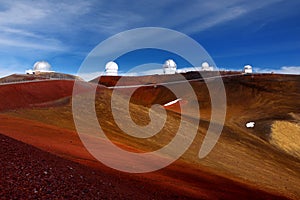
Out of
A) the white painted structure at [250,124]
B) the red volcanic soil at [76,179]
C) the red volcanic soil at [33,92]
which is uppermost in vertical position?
the red volcanic soil at [33,92]

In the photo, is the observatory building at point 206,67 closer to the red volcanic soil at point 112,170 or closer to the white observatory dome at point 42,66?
the red volcanic soil at point 112,170

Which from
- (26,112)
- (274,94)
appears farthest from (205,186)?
(274,94)

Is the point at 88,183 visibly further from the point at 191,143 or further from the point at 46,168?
the point at 191,143

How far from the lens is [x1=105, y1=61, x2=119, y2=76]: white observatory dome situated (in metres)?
107

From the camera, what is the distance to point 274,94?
76562 millimetres

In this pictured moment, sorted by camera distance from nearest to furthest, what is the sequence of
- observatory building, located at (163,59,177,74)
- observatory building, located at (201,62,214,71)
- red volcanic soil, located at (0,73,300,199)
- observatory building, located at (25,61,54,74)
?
1. red volcanic soil, located at (0,73,300,199)
2. observatory building, located at (25,61,54,74)
3. observatory building, located at (163,59,177,74)
4. observatory building, located at (201,62,214,71)

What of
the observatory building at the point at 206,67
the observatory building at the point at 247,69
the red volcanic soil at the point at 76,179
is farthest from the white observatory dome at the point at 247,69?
the red volcanic soil at the point at 76,179

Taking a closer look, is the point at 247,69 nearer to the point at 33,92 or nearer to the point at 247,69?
the point at 247,69

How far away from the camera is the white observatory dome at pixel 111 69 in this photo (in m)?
107

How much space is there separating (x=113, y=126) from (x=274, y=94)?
53894mm

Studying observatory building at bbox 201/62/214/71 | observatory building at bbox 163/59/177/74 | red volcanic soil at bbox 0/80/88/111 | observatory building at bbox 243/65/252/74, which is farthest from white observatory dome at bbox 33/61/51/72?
observatory building at bbox 243/65/252/74

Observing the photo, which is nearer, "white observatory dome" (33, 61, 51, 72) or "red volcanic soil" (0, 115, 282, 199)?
"red volcanic soil" (0, 115, 282, 199)

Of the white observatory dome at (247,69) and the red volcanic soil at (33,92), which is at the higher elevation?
the white observatory dome at (247,69)

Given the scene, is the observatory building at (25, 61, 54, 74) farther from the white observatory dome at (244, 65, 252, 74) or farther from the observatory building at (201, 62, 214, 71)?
the white observatory dome at (244, 65, 252, 74)
